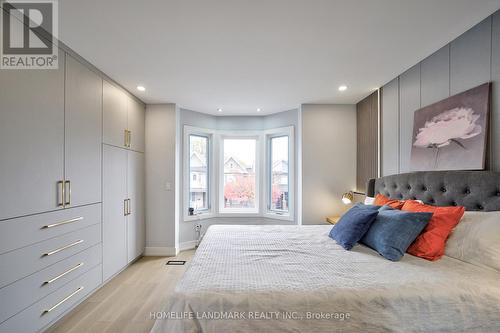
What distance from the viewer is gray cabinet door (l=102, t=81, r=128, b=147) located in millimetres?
2734

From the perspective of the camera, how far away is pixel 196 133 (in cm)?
432

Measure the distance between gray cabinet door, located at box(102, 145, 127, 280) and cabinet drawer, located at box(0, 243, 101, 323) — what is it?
0.30 metres

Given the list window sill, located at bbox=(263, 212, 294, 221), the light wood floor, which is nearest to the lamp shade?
window sill, located at bbox=(263, 212, 294, 221)

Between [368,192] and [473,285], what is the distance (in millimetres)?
1894

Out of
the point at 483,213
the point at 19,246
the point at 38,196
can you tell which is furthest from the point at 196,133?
the point at 483,213

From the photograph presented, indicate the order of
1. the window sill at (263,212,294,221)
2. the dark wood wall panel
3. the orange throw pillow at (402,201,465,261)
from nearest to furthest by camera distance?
the orange throw pillow at (402,201,465,261)
the dark wood wall panel
the window sill at (263,212,294,221)

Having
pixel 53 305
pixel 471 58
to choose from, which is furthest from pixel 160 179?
pixel 471 58

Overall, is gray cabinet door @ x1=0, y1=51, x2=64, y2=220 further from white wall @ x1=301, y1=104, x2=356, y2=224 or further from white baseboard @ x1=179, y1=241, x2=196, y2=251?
white wall @ x1=301, y1=104, x2=356, y2=224

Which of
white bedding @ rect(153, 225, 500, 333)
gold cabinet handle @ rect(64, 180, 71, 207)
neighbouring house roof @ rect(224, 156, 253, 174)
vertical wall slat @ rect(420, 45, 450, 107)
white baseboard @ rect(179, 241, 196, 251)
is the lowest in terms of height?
white baseboard @ rect(179, 241, 196, 251)

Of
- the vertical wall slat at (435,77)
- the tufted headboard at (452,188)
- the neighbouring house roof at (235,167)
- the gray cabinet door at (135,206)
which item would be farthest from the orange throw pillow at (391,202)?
the gray cabinet door at (135,206)

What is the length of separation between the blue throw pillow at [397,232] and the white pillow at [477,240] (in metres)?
0.19

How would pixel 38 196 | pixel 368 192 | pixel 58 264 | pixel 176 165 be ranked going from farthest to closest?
pixel 176 165
pixel 368 192
pixel 58 264
pixel 38 196

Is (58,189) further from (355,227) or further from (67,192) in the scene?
(355,227)

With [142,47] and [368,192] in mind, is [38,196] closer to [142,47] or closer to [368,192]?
[142,47]
